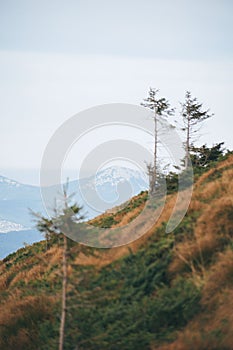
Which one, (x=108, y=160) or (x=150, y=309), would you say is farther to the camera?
(x=108, y=160)

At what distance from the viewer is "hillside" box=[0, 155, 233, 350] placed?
285 inches

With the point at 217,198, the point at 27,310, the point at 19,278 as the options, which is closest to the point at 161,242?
the point at 217,198

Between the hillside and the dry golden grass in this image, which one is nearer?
the hillside

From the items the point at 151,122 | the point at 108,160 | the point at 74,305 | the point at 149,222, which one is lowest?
the point at 74,305

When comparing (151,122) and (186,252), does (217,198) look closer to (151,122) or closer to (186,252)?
(186,252)

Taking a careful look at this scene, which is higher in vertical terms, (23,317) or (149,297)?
(23,317)

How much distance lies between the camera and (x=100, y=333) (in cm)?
764

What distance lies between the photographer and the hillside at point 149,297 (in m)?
7.23

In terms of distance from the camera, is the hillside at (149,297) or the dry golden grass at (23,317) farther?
the dry golden grass at (23,317)

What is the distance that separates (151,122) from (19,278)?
11716 millimetres

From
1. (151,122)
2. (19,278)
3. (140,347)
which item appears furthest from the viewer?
(151,122)

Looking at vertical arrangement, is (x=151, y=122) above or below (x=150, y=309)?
above

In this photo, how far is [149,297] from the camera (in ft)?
26.5

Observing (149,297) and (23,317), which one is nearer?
(149,297)
